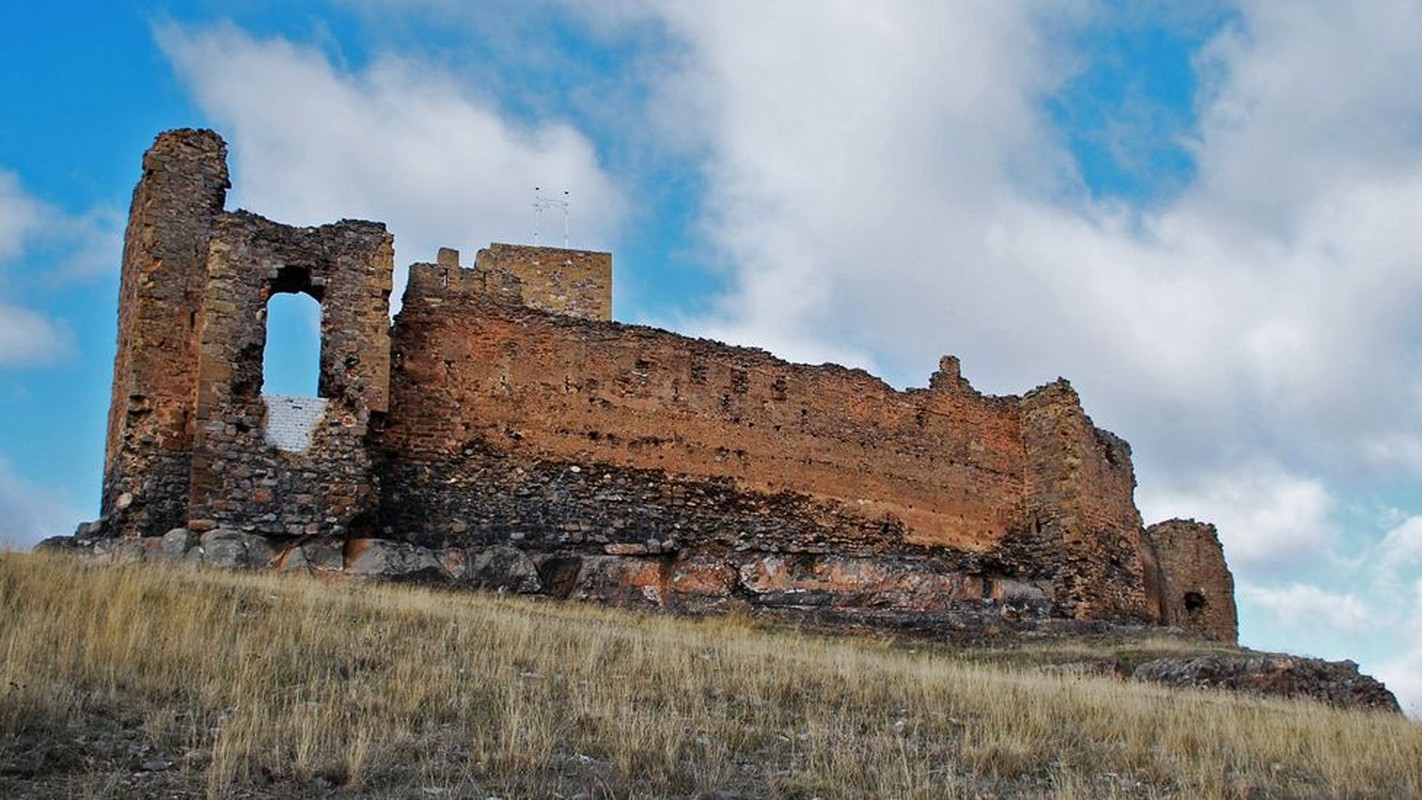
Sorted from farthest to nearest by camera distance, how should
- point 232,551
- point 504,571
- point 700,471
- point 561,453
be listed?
point 700,471
point 561,453
point 504,571
point 232,551

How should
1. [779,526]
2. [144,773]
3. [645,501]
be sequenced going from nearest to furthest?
[144,773] < [645,501] < [779,526]

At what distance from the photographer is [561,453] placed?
21.0 meters

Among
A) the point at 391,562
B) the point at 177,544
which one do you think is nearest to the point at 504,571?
the point at 391,562

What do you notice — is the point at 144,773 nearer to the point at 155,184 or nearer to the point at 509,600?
the point at 509,600

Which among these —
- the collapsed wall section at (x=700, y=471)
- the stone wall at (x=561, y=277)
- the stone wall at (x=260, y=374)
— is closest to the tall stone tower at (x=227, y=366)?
the stone wall at (x=260, y=374)

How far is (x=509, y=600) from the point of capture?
683 inches

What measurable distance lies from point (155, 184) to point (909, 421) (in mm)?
13814

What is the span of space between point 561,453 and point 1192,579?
18303 mm

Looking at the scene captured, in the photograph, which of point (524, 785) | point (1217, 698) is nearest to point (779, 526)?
point (1217, 698)

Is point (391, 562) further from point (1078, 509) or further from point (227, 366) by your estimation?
point (1078, 509)

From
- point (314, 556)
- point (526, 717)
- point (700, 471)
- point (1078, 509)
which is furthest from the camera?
point (1078, 509)

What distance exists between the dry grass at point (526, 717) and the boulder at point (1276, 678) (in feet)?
9.28

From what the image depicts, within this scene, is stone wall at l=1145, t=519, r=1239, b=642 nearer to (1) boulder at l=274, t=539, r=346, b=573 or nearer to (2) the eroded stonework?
(2) the eroded stonework

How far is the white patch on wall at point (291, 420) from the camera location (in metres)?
18.0
